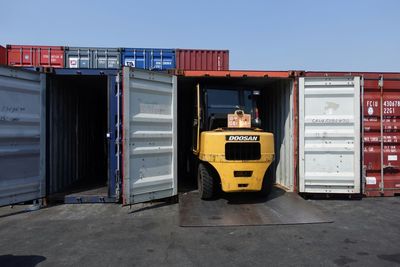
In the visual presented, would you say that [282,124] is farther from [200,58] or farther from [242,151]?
[200,58]

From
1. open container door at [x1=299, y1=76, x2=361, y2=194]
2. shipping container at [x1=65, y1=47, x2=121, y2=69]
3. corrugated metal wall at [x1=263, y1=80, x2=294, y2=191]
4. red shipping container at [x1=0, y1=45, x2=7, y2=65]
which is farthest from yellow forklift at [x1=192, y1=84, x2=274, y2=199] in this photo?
red shipping container at [x1=0, y1=45, x2=7, y2=65]

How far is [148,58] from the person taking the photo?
14.0 meters

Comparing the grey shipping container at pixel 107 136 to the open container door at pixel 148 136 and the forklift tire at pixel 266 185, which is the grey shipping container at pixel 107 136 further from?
the forklift tire at pixel 266 185

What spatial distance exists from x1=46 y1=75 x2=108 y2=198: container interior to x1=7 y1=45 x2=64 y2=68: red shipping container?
3.20 m

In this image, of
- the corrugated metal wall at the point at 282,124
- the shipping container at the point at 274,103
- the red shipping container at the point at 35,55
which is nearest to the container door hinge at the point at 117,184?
the shipping container at the point at 274,103

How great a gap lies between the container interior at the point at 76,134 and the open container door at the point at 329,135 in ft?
16.4

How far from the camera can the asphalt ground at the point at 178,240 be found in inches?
188

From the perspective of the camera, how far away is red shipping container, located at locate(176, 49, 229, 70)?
1422cm

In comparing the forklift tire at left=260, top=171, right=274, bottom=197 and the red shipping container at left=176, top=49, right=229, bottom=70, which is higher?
the red shipping container at left=176, top=49, right=229, bottom=70

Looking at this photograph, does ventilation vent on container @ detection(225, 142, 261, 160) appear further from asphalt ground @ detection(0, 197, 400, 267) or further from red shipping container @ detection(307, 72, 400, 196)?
red shipping container @ detection(307, 72, 400, 196)

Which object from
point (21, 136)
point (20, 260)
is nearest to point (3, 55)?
point (21, 136)

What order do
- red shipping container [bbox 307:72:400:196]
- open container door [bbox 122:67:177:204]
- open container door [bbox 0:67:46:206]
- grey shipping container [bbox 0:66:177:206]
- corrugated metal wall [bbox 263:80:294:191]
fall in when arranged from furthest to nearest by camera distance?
corrugated metal wall [bbox 263:80:294:191] → red shipping container [bbox 307:72:400:196] → open container door [bbox 122:67:177:204] → grey shipping container [bbox 0:66:177:206] → open container door [bbox 0:67:46:206]

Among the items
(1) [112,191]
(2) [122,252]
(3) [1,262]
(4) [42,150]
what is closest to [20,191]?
(4) [42,150]

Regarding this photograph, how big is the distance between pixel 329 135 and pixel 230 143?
2712 millimetres
